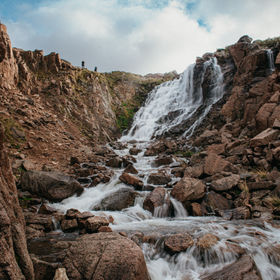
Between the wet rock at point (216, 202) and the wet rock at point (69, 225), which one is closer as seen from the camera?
the wet rock at point (69, 225)

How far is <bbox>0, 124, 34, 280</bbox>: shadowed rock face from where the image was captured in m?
2.28

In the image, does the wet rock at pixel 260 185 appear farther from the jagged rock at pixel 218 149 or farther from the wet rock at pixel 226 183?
the jagged rock at pixel 218 149

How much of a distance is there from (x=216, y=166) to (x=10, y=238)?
8.33 metres

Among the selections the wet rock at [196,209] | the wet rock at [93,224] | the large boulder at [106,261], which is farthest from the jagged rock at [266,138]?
the large boulder at [106,261]

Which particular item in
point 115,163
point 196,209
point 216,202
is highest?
point 115,163

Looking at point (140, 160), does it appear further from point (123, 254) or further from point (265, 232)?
point (123, 254)

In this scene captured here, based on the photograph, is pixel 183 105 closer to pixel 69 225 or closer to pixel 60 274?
pixel 69 225

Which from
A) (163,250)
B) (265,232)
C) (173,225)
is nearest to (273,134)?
(265,232)

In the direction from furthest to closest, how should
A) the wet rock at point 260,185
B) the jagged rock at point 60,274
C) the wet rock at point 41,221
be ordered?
1. the wet rock at point 260,185
2. the wet rock at point 41,221
3. the jagged rock at point 60,274

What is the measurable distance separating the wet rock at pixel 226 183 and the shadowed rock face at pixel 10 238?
6.57 m

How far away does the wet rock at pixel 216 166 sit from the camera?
886 centimetres

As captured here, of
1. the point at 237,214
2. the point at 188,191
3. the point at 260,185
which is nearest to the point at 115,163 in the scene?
the point at 188,191

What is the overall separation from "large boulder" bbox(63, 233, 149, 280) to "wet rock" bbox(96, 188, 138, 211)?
13.0ft

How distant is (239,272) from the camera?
357cm
